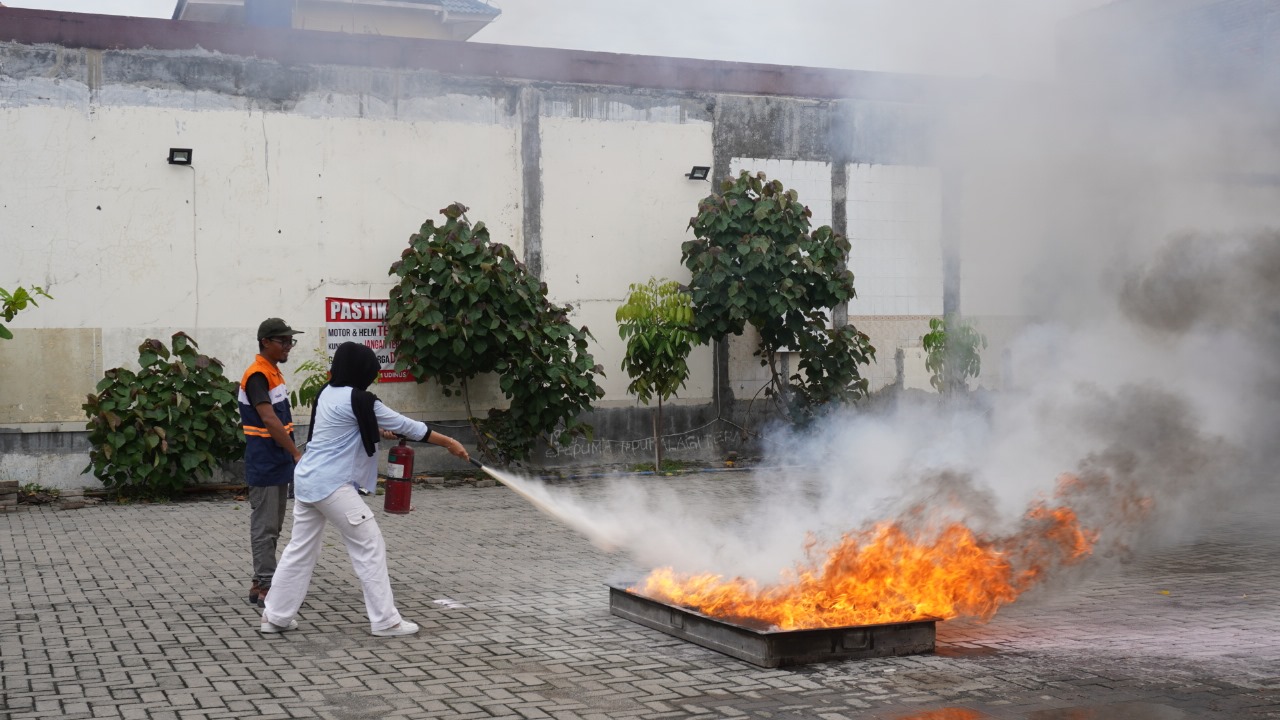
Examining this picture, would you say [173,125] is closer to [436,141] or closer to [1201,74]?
[436,141]

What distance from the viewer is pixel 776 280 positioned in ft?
51.0

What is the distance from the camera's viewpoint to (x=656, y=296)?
15570 millimetres

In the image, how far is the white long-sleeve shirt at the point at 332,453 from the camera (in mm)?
7215

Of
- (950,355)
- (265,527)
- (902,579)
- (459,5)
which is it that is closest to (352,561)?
(265,527)

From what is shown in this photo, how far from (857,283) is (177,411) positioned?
9.02 m

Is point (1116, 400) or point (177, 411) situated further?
point (177, 411)

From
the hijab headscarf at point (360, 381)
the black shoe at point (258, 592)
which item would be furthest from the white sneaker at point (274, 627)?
the hijab headscarf at point (360, 381)

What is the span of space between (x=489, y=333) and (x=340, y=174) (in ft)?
8.57

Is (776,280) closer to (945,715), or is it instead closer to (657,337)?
(657,337)

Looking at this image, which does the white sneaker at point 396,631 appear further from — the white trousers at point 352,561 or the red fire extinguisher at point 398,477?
the red fire extinguisher at point 398,477

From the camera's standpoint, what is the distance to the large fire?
702 centimetres

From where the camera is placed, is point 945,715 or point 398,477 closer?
point 945,715

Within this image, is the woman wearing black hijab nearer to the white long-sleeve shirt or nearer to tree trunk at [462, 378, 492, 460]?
the white long-sleeve shirt

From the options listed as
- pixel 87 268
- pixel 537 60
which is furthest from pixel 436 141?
pixel 87 268
